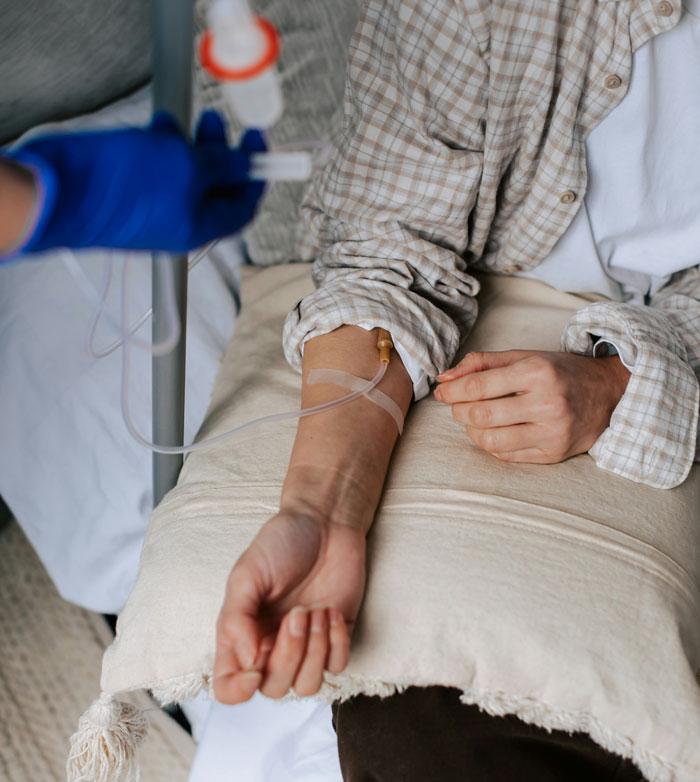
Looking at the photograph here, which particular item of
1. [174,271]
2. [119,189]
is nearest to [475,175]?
[174,271]

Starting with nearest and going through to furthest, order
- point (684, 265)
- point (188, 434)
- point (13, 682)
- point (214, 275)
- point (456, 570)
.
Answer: point (456, 570) < point (684, 265) < point (188, 434) < point (214, 275) < point (13, 682)

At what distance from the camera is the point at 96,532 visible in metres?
1.03

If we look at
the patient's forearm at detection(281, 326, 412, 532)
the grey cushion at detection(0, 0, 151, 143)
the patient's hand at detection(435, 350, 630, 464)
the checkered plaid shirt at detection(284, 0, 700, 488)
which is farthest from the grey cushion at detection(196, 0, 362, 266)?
the patient's hand at detection(435, 350, 630, 464)

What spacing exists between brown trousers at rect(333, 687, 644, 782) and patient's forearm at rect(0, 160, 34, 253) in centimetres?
51

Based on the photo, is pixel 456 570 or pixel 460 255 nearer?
pixel 456 570

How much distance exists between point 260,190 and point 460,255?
1.38ft

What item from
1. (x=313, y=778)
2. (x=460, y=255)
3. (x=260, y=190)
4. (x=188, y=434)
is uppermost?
(x=260, y=190)

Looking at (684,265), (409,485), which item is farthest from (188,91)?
(684,265)

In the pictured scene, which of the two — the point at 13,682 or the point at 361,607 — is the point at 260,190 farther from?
the point at 13,682

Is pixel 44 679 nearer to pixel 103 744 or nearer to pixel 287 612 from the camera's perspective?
pixel 103 744

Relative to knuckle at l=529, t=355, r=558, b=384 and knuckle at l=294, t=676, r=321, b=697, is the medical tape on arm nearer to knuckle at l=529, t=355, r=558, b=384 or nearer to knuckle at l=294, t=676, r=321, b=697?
knuckle at l=529, t=355, r=558, b=384

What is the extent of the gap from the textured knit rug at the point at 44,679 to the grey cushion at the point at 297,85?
0.75 meters

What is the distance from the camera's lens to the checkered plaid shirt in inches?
29.1

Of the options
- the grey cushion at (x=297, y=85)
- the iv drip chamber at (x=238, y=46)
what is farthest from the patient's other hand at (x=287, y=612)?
the grey cushion at (x=297, y=85)
